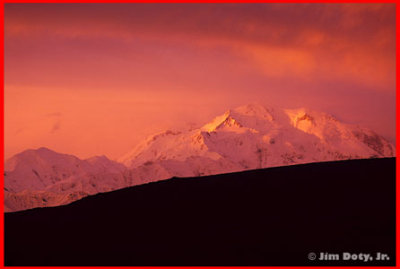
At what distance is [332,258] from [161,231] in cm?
599

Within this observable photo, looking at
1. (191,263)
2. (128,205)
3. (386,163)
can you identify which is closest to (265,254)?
(191,263)

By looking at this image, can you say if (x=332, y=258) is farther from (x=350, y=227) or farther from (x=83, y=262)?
(x=83, y=262)

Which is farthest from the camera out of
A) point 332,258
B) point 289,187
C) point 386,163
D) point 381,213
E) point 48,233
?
point 386,163

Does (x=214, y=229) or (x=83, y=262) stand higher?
(x=214, y=229)

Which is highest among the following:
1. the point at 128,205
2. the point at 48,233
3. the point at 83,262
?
the point at 128,205

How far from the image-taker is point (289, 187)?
2002 centimetres

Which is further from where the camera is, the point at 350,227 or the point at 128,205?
the point at 128,205

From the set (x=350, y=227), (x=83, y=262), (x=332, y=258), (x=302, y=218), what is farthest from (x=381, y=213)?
(x=83, y=262)

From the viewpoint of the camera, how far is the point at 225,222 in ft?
54.8

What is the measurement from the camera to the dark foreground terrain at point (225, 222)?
1410 cm

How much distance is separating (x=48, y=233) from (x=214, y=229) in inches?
240

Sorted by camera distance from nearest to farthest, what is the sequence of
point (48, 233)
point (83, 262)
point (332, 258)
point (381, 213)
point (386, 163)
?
point (332, 258), point (83, 262), point (381, 213), point (48, 233), point (386, 163)

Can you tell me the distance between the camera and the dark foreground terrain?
14.1 metres

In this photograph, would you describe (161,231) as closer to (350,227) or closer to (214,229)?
(214,229)
